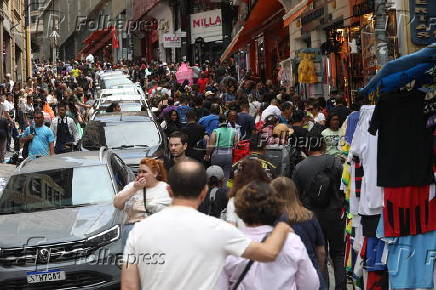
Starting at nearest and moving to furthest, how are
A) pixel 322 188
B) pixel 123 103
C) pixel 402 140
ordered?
pixel 402 140
pixel 322 188
pixel 123 103

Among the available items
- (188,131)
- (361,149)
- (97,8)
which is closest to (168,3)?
(97,8)

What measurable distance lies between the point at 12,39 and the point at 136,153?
1350 inches

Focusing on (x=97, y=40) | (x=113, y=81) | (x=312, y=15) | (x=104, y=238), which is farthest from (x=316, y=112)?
(x=97, y=40)

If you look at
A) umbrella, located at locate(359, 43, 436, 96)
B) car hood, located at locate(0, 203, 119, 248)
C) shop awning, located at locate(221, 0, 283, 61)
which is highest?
shop awning, located at locate(221, 0, 283, 61)

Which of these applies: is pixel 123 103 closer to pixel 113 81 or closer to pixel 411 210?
pixel 113 81

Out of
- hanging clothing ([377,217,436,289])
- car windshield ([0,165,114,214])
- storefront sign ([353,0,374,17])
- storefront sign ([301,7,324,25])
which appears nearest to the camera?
hanging clothing ([377,217,436,289])

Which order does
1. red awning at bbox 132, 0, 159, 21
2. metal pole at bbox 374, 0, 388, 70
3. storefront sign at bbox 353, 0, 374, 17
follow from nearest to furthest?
1. metal pole at bbox 374, 0, 388, 70
2. storefront sign at bbox 353, 0, 374, 17
3. red awning at bbox 132, 0, 159, 21

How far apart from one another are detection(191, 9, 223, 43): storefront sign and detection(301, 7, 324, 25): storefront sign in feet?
74.6

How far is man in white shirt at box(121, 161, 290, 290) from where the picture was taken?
16.1 ft

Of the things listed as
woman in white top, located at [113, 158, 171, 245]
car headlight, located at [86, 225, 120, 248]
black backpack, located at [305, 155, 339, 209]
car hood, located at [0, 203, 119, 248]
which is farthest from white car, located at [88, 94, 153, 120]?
woman in white top, located at [113, 158, 171, 245]

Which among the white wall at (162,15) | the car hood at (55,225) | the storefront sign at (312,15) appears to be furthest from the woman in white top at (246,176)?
the white wall at (162,15)

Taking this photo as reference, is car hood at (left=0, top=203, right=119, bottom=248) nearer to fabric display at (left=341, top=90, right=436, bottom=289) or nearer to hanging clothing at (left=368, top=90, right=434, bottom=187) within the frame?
fabric display at (left=341, top=90, right=436, bottom=289)

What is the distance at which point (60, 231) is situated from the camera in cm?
938

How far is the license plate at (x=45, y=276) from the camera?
29.8 ft
